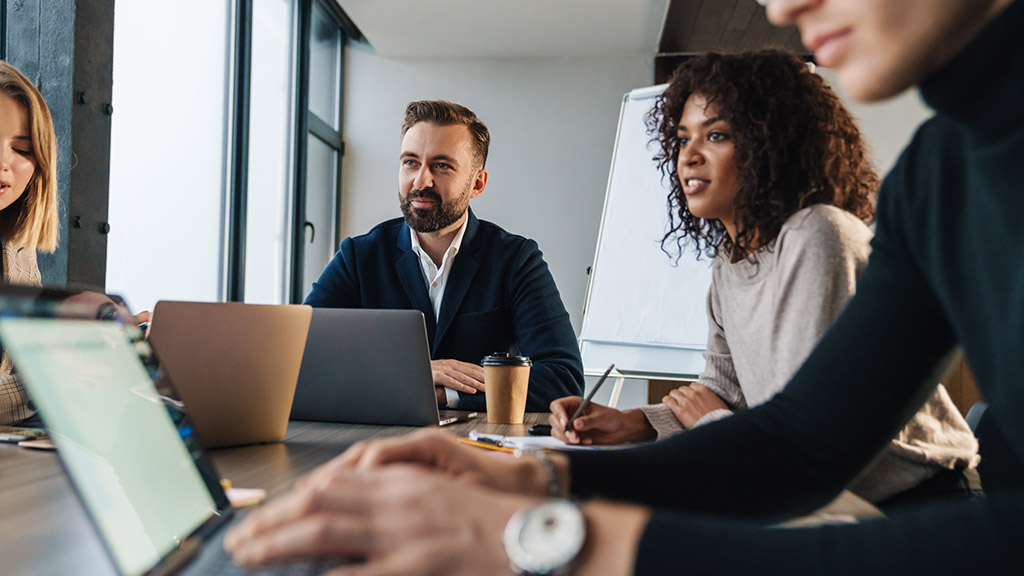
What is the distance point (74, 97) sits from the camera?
6.98 feet

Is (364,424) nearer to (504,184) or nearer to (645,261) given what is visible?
(645,261)

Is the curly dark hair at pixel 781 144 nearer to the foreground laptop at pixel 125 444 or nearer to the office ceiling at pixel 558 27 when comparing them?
the foreground laptop at pixel 125 444

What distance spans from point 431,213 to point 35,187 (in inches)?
39.9

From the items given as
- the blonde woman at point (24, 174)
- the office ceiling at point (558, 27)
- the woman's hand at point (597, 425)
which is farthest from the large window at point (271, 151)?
the woman's hand at point (597, 425)

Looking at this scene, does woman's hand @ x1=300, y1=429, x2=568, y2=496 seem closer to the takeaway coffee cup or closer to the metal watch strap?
the metal watch strap

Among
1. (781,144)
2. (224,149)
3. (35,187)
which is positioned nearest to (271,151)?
(224,149)

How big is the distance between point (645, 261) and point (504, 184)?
86.8 inches

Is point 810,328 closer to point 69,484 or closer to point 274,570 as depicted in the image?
point 274,570

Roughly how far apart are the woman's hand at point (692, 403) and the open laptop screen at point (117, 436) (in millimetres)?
865

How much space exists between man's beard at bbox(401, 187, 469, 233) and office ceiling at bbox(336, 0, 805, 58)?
2.32 m

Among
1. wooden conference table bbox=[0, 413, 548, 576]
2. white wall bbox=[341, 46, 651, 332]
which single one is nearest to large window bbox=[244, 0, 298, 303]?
white wall bbox=[341, 46, 651, 332]

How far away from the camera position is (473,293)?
207cm

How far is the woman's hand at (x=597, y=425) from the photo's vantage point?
1.16 meters

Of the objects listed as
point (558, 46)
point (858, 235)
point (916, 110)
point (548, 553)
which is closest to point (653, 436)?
point (858, 235)
